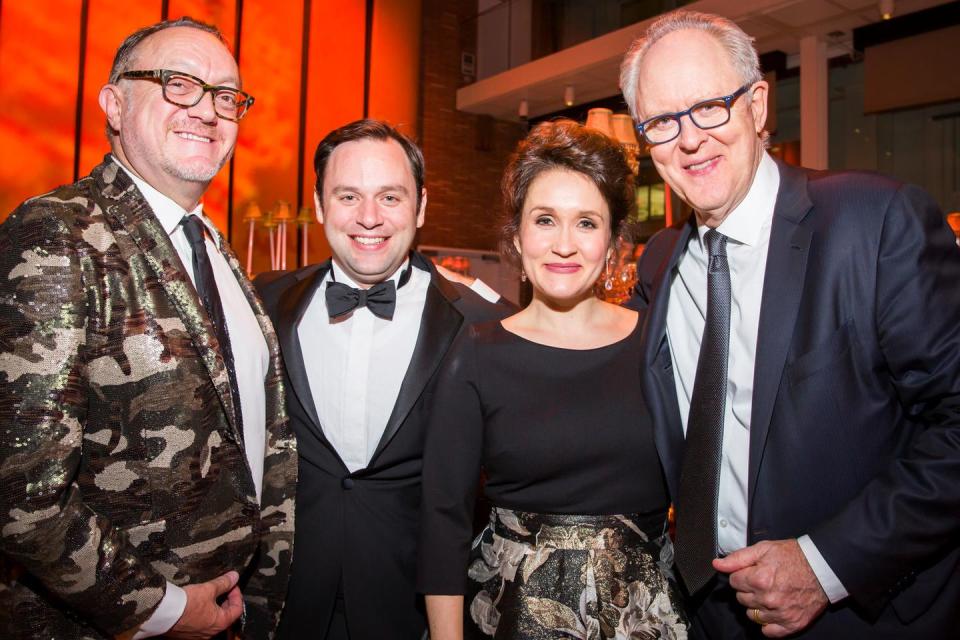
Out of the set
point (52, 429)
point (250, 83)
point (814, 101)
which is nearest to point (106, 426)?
point (52, 429)

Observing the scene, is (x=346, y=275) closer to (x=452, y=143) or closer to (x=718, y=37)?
(x=718, y=37)

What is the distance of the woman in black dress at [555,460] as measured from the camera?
65.9 inches

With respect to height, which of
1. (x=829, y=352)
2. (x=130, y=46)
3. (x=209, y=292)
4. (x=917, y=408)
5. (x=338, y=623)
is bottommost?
(x=338, y=623)

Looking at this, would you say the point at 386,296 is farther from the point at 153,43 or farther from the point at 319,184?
the point at 153,43

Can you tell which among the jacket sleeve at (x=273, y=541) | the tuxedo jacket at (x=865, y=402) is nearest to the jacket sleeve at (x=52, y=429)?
the jacket sleeve at (x=273, y=541)

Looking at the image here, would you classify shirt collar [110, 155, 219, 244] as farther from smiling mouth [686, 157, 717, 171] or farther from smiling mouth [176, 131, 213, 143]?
smiling mouth [686, 157, 717, 171]

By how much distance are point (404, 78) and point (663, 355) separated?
8.43m

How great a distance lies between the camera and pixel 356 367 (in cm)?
209

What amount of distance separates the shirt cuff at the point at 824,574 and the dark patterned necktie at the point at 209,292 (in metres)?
1.22

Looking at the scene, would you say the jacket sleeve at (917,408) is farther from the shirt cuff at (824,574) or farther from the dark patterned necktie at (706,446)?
the dark patterned necktie at (706,446)

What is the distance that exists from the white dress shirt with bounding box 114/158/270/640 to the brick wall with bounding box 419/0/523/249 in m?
7.71

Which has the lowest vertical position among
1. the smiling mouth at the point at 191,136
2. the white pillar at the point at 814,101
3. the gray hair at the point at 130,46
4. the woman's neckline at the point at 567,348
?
the woman's neckline at the point at 567,348

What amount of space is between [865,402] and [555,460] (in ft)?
2.22

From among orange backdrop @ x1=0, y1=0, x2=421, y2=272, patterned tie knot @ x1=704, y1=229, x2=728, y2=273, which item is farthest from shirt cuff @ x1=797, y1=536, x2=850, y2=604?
orange backdrop @ x1=0, y1=0, x2=421, y2=272
